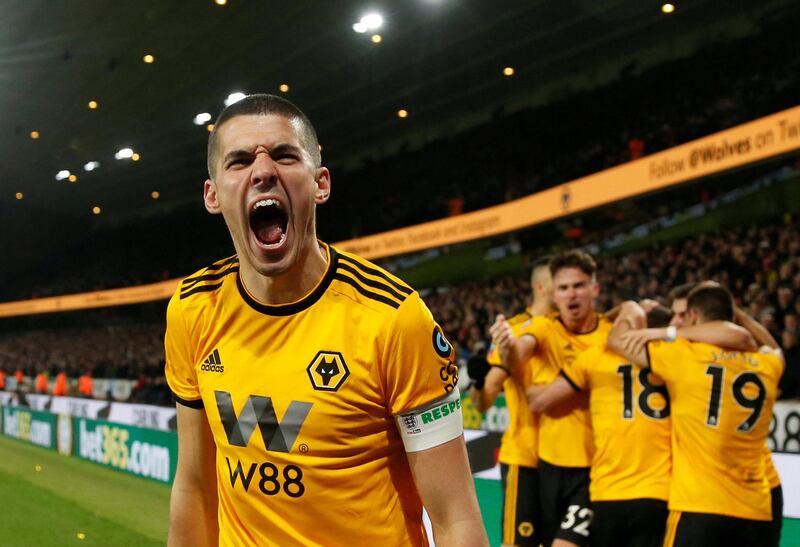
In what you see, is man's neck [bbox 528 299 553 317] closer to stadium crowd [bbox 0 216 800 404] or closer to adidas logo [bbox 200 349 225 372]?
adidas logo [bbox 200 349 225 372]

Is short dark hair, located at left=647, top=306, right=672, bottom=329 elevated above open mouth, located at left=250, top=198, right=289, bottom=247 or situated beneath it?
situated beneath

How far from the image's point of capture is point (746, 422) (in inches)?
177

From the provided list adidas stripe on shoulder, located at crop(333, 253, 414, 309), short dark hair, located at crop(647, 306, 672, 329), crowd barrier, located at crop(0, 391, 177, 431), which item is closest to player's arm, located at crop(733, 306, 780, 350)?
short dark hair, located at crop(647, 306, 672, 329)

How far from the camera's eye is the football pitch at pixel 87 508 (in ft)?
28.2

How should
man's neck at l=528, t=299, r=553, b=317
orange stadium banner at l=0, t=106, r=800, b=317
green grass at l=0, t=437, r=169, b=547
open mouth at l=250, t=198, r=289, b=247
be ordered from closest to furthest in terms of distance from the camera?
open mouth at l=250, t=198, r=289, b=247 < man's neck at l=528, t=299, r=553, b=317 < green grass at l=0, t=437, r=169, b=547 < orange stadium banner at l=0, t=106, r=800, b=317

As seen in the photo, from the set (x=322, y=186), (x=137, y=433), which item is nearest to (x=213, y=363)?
(x=322, y=186)

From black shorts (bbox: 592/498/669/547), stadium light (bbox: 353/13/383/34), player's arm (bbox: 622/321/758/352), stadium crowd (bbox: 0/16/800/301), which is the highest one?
stadium light (bbox: 353/13/383/34)

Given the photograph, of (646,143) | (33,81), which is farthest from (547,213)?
(33,81)

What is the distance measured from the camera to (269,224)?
2.23 m

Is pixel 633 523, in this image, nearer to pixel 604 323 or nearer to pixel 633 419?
pixel 633 419

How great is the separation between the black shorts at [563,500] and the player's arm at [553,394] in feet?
1.19

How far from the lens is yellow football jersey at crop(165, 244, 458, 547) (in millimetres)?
2104

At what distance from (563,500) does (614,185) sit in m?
13.2

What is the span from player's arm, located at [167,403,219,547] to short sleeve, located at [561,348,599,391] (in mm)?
2958
